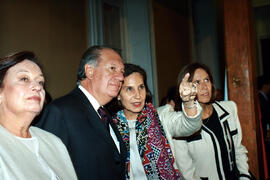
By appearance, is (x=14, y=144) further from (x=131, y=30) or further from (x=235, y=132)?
(x=131, y=30)

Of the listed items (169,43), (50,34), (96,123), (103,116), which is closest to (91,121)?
(96,123)

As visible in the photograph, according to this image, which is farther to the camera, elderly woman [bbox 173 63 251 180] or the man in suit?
elderly woman [bbox 173 63 251 180]

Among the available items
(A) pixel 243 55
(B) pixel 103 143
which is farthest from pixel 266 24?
(B) pixel 103 143

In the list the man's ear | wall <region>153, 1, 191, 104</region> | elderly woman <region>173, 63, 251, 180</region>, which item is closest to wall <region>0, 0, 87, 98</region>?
the man's ear

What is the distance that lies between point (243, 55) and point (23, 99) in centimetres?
191

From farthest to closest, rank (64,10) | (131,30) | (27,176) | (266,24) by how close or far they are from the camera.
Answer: (266,24) < (131,30) < (64,10) < (27,176)

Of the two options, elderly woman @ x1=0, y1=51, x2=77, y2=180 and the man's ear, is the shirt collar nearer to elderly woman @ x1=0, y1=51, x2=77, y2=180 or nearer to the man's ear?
the man's ear

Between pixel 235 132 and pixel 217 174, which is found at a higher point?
pixel 235 132

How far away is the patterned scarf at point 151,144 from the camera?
6.81 feet

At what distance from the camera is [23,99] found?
1.32 meters

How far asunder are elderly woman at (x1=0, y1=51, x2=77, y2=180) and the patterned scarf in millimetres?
739

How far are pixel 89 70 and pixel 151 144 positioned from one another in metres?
0.73

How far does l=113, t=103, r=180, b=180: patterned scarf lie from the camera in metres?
2.08

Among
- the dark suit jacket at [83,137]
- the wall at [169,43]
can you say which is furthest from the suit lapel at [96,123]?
the wall at [169,43]
